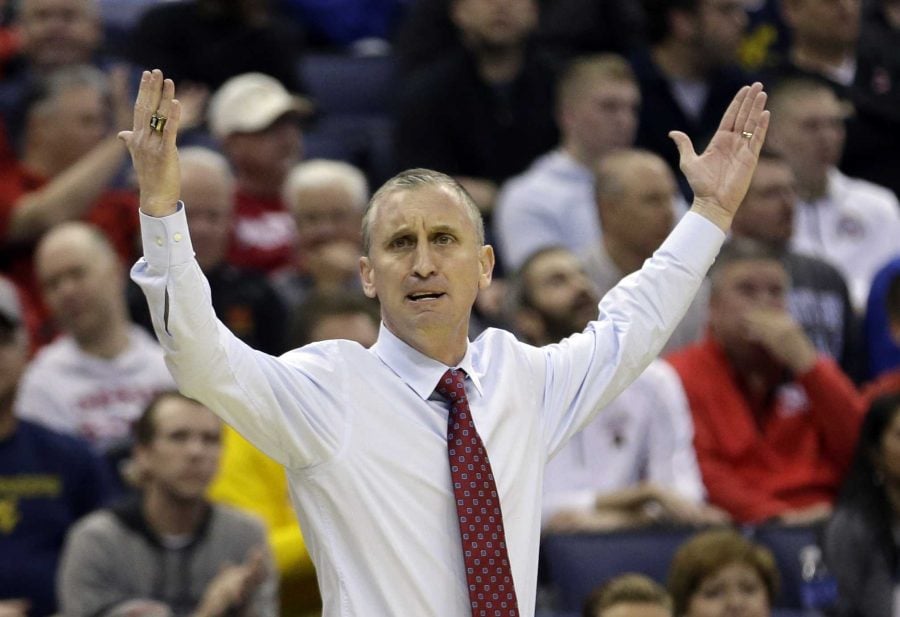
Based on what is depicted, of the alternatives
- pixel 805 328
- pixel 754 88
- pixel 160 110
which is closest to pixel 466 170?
pixel 805 328

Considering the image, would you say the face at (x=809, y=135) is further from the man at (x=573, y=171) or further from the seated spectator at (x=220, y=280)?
the seated spectator at (x=220, y=280)

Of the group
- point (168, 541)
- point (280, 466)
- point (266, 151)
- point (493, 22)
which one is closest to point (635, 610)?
point (168, 541)

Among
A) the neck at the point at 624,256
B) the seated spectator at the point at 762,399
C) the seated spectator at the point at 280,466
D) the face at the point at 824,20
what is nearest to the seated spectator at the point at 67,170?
the seated spectator at the point at 280,466

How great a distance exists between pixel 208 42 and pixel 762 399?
3198 millimetres

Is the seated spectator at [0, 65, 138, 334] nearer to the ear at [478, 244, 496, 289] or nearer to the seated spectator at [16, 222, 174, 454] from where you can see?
the seated spectator at [16, 222, 174, 454]

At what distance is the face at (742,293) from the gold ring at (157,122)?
373 centimetres

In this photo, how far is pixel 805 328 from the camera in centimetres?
677

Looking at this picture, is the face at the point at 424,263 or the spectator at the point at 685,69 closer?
the face at the point at 424,263

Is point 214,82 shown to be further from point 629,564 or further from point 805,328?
point 629,564

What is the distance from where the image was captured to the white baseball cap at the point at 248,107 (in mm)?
7391

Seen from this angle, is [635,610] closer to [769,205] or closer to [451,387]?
[451,387]

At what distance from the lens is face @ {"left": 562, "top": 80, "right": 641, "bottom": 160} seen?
7361 millimetres

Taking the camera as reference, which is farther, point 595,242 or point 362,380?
point 595,242

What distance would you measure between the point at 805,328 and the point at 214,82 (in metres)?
2.95
